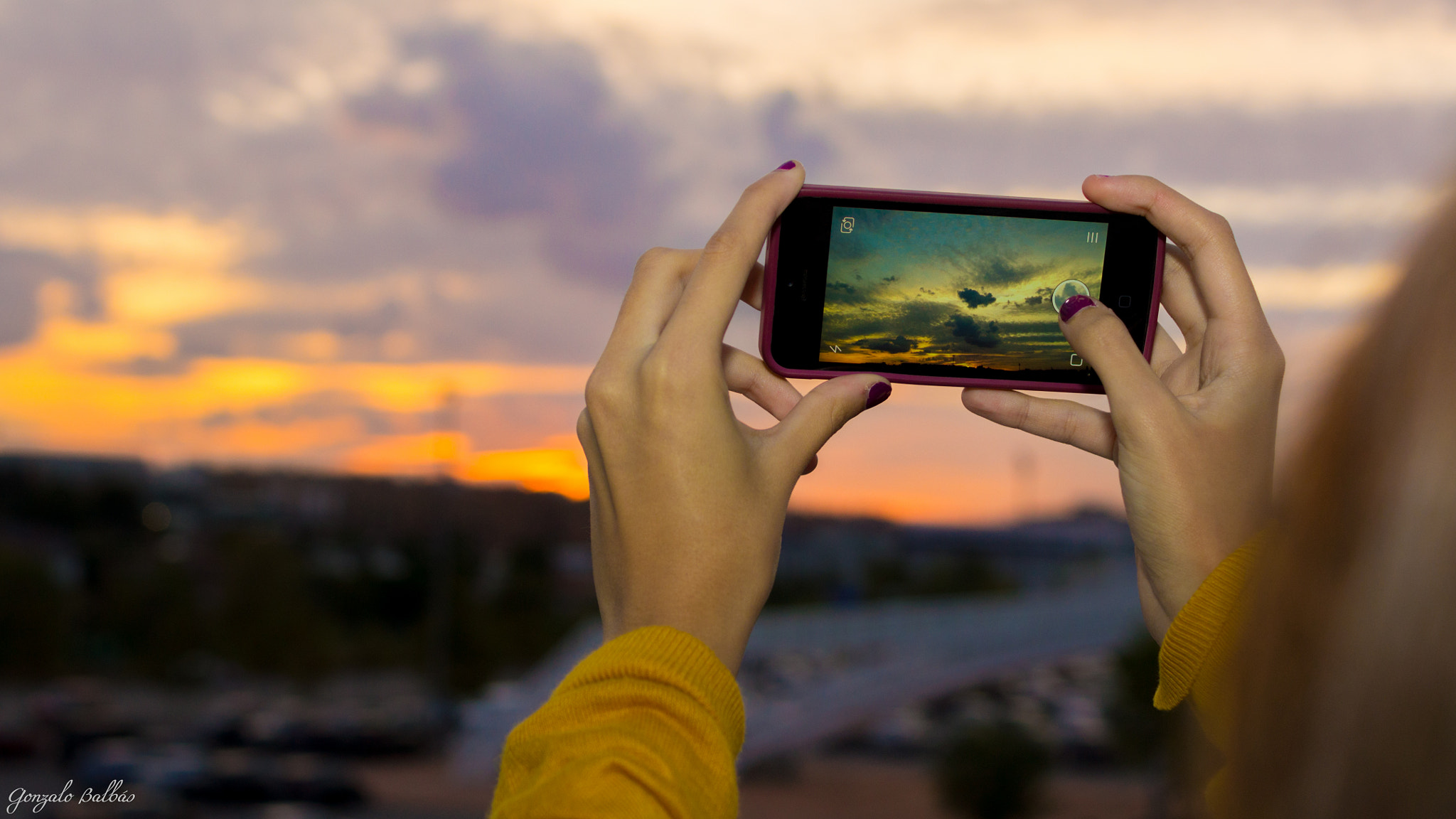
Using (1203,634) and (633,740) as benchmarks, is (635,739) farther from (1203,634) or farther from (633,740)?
(1203,634)

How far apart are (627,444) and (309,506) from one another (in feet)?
154

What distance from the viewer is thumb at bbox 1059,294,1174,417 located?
1436 mm

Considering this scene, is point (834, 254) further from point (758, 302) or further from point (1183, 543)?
point (1183, 543)

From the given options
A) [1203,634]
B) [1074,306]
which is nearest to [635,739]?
[1203,634]

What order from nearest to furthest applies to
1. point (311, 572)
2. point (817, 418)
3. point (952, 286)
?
point (817, 418) < point (952, 286) < point (311, 572)

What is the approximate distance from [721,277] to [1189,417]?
72 cm

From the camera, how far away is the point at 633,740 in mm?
968

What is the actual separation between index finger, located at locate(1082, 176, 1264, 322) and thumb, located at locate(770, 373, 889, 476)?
1.85 ft

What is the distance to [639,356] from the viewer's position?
50.4 inches

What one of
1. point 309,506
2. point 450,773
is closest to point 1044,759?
point 450,773

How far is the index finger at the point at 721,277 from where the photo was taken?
125 centimetres

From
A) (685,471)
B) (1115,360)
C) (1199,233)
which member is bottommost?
(685,471)

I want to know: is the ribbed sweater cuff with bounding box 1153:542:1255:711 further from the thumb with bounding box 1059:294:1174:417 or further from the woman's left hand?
the woman's left hand

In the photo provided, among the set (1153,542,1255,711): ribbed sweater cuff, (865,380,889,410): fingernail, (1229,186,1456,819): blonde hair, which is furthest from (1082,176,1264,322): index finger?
(1229,186,1456,819): blonde hair
